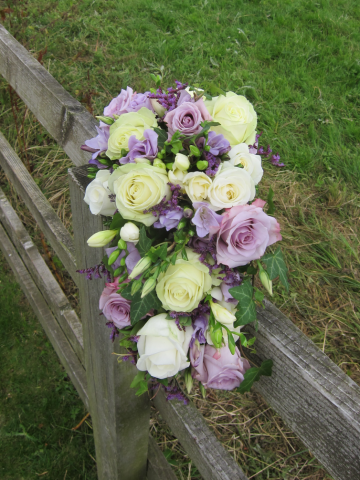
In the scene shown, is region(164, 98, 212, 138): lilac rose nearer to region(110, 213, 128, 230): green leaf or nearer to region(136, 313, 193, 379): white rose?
region(110, 213, 128, 230): green leaf

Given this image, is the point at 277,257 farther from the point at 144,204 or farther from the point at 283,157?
the point at 283,157

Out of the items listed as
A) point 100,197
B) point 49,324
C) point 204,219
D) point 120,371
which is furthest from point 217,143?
point 49,324

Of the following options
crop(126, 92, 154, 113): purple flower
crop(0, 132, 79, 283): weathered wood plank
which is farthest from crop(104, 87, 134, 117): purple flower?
crop(0, 132, 79, 283): weathered wood plank

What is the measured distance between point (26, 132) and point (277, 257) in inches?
128

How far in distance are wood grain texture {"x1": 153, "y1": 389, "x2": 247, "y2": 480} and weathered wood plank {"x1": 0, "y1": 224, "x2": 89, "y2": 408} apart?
0.92 meters

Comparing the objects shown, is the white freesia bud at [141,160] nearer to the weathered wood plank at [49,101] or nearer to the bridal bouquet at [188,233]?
the bridal bouquet at [188,233]

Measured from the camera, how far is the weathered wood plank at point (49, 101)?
134cm

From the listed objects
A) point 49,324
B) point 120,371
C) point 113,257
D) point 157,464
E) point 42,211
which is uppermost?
point 113,257

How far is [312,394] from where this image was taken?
30.1 inches

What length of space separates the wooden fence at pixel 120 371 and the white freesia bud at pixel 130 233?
0.89ft

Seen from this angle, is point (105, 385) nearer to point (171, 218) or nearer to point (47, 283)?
point (171, 218)

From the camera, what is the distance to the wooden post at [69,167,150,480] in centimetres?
116

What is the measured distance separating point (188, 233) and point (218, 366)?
0.29 m

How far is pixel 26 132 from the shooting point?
3479mm
